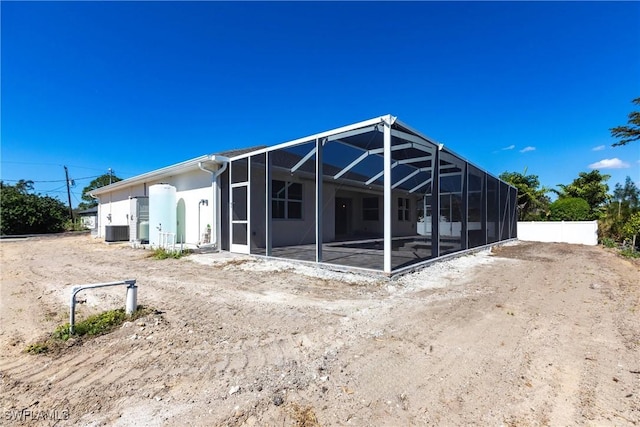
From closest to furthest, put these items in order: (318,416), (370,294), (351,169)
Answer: (318,416) < (370,294) < (351,169)

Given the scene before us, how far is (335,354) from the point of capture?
2500mm

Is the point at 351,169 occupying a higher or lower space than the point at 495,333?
higher

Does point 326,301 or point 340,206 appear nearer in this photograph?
point 326,301

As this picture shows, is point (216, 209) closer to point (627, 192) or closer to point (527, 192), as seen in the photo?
point (527, 192)

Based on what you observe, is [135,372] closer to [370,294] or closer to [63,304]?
[63,304]

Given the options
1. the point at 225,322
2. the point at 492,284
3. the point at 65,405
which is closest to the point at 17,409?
the point at 65,405

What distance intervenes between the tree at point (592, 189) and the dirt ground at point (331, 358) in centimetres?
1805

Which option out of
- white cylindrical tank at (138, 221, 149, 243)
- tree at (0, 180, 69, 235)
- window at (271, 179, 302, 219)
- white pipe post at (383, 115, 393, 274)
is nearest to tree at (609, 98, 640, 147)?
white pipe post at (383, 115, 393, 274)

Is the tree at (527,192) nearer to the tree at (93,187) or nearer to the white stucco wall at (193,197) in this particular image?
the white stucco wall at (193,197)

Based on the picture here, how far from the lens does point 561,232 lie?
15203 millimetres

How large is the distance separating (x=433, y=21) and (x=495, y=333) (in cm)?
954

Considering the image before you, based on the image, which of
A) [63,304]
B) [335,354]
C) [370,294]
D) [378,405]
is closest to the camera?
[378,405]

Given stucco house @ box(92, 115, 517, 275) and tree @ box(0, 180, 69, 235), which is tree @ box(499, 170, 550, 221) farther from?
tree @ box(0, 180, 69, 235)

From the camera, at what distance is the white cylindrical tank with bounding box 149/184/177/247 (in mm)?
9656
